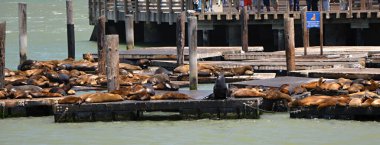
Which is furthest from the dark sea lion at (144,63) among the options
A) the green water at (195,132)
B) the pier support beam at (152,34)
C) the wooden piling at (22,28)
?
the pier support beam at (152,34)

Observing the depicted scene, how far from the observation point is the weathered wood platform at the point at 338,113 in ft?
72.1

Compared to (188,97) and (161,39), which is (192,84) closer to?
(188,97)

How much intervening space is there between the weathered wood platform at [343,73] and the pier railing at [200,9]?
10533mm

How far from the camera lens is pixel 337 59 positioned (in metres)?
32.0

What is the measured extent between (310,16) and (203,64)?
3.18m

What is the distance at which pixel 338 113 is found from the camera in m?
22.3

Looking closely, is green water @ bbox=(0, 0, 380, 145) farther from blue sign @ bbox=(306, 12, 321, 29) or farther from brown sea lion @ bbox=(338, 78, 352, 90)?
blue sign @ bbox=(306, 12, 321, 29)

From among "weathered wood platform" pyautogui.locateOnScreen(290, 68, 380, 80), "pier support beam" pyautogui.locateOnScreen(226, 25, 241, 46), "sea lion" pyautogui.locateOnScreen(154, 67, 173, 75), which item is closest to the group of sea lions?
"weathered wood platform" pyautogui.locateOnScreen(290, 68, 380, 80)

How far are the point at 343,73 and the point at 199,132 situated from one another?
6.81 meters

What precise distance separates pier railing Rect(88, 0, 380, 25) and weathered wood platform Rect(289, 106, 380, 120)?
1626 cm

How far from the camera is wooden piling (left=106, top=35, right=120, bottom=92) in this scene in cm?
2520

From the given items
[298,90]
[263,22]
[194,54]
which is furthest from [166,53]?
[298,90]

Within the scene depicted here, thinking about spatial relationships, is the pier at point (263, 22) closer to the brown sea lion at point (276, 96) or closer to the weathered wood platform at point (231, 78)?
the weathered wood platform at point (231, 78)

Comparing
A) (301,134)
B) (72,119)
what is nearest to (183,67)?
(72,119)
